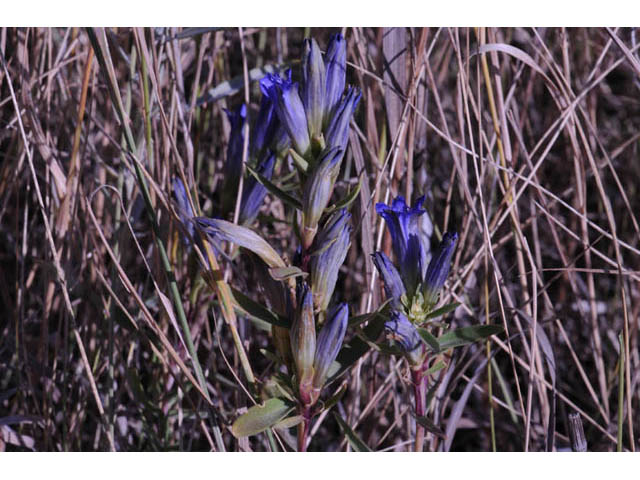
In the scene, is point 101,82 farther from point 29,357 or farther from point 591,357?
point 591,357

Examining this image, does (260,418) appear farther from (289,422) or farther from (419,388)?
(419,388)

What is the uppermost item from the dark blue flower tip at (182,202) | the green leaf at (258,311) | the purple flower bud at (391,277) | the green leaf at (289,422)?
the dark blue flower tip at (182,202)

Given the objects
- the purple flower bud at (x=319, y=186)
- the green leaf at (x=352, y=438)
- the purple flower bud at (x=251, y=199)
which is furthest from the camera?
the purple flower bud at (x=251, y=199)

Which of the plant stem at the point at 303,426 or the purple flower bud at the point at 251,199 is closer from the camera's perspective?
the plant stem at the point at 303,426

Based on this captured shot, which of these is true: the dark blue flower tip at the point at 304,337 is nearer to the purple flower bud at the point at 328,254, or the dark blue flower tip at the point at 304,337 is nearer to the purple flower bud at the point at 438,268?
the purple flower bud at the point at 328,254

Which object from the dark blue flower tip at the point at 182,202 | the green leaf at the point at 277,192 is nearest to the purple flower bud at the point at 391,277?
the green leaf at the point at 277,192
